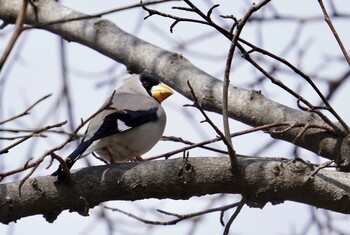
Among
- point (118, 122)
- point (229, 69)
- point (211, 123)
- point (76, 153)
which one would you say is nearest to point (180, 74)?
point (118, 122)

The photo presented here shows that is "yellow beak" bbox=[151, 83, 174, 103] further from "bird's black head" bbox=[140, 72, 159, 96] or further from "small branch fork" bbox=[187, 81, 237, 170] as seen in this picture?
"small branch fork" bbox=[187, 81, 237, 170]

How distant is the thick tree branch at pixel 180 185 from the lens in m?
2.81

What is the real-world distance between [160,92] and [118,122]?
925 mm

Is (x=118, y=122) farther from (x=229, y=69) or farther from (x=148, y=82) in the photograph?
(x=229, y=69)

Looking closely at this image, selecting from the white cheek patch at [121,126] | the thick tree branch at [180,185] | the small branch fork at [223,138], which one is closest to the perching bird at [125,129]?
the white cheek patch at [121,126]

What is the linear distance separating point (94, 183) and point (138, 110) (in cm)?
126

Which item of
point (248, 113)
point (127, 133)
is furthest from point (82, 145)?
point (248, 113)

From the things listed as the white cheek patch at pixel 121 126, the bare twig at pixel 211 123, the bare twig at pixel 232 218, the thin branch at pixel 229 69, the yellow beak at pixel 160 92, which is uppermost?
the yellow beak at pixel 160 92

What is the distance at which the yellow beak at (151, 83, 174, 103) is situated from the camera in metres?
4.76

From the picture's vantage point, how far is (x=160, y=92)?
478cm

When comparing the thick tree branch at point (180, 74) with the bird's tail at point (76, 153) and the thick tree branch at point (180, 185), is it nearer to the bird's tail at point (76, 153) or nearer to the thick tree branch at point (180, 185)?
the thick tree branch at point (180, 185)

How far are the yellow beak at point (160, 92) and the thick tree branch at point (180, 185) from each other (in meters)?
1.79

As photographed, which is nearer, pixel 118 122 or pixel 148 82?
pixel 118 122

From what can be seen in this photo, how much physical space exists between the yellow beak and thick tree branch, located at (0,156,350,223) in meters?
1.79
